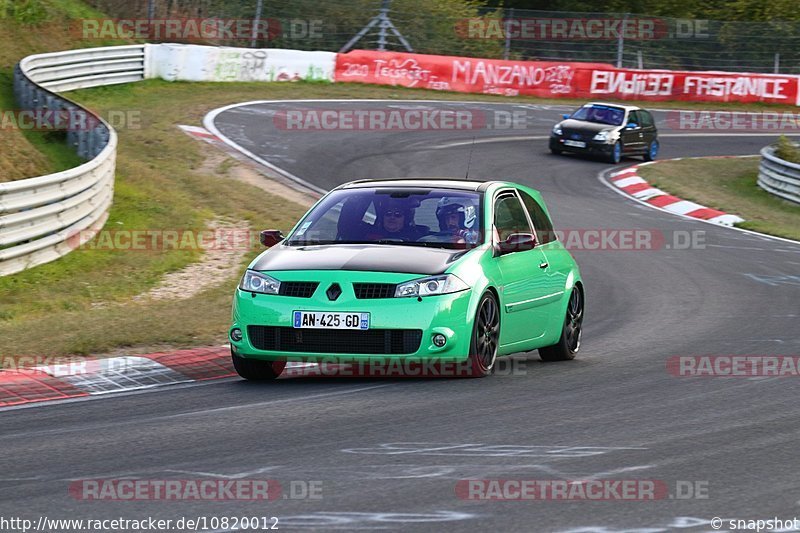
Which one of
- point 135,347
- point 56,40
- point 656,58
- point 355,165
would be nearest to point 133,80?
point 56,40

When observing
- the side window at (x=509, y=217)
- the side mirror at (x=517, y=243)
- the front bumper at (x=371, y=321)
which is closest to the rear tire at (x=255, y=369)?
the front bumper at (x=371, y=321)

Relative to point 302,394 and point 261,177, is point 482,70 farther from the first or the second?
point 302,394

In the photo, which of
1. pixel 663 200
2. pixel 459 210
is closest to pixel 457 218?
pixel 459 210

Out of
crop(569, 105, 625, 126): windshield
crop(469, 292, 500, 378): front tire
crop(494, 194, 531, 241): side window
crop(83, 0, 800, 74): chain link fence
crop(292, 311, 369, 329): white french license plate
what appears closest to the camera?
crop(292, 311, 369, 329): white french license plate

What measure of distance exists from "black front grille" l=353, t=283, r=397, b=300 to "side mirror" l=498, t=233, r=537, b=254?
1.28 meters

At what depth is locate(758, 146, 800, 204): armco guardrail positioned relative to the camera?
27.7m

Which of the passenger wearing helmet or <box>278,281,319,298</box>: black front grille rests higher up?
the passenger wearing helmet

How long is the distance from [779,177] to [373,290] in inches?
837

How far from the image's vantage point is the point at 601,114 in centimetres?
3244

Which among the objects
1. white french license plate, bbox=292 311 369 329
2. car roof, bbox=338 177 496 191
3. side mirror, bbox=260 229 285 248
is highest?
car roof, bbox=338 177 496 191

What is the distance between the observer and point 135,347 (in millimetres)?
10367

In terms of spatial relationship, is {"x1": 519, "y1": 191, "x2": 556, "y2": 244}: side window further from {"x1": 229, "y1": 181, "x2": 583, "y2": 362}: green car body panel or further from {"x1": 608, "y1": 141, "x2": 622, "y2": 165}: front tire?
{"x1": 608, "y1": 141, "x2": 622, "y2": 165}: front tire

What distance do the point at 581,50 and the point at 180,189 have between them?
83.0 ft

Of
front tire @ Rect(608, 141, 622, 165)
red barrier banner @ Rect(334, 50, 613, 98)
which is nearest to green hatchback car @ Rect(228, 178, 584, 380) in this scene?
front tire @ Rect(608, 141, 622, 165)
